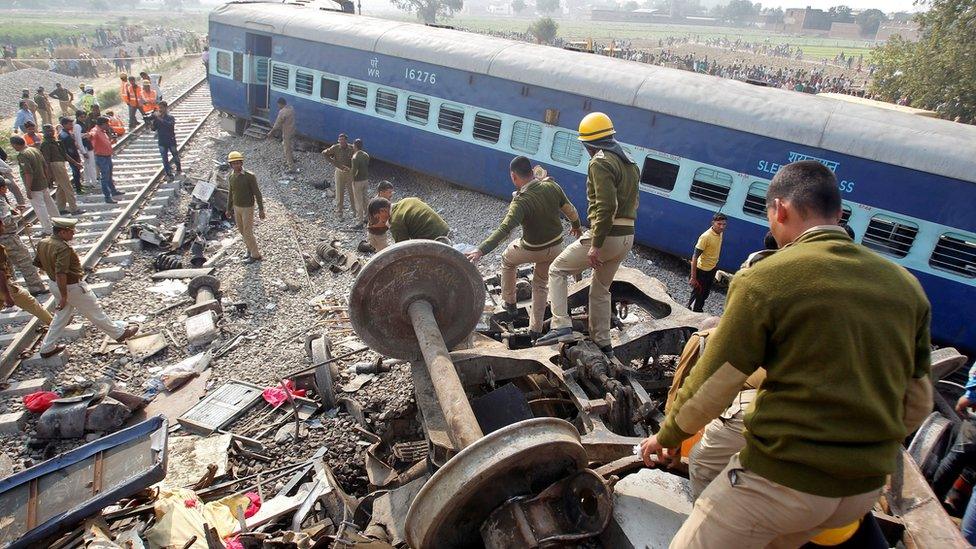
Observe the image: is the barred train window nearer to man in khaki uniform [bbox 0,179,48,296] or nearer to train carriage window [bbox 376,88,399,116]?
train carriage window [bbox 376,88,399,116]

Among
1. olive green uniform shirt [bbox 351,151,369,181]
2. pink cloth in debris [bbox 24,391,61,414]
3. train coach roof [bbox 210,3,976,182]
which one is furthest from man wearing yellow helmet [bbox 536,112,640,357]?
olive green uniform shirt [bbox 351,151,369,181]

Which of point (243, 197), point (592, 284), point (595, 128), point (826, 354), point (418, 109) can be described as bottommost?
point (243, 197)

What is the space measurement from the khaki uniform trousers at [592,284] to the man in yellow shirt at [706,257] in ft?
9.51

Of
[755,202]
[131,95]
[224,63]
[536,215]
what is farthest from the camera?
[131,95]

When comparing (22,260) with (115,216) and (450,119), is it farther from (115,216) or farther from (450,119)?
(450,119)

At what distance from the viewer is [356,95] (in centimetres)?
1327

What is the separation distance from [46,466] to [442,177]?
368 inches

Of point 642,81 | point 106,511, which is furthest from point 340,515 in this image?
point 642,81

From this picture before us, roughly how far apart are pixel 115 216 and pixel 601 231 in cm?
1026

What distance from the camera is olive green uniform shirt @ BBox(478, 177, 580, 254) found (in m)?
5.39

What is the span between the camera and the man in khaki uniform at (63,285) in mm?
6430

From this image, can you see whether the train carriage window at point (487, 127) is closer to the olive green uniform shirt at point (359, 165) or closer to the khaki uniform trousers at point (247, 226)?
the olive green uniform shirt at point (359, 165)

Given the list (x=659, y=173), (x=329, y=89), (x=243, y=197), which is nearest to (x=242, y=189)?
(x=243, y=197)

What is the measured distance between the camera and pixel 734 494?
218 cm
